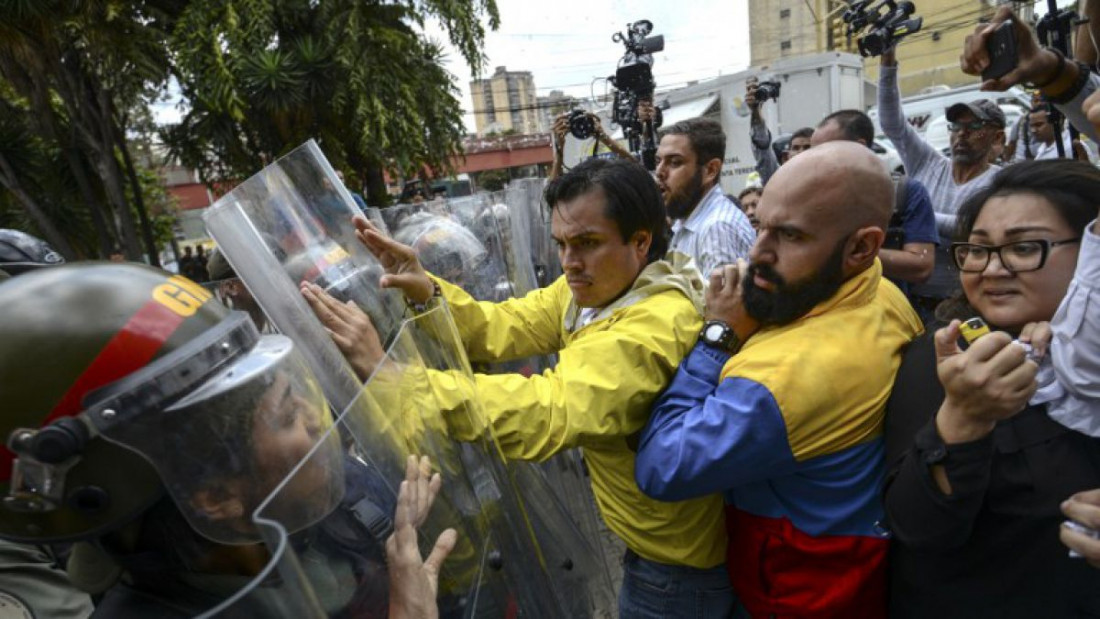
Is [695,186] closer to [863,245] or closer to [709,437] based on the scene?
[863,245]

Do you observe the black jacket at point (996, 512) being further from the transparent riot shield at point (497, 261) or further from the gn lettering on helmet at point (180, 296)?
the gn lettering on helmet at point (180, 296)

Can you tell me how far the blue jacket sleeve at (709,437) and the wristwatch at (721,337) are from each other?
0.02m

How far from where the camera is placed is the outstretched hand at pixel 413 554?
969 millimetres

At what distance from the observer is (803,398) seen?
1.17m

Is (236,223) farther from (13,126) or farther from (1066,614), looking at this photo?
(13,126)

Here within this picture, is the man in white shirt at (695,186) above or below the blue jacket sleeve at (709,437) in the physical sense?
above

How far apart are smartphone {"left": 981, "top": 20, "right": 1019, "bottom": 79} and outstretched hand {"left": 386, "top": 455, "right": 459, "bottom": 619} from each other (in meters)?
1.89

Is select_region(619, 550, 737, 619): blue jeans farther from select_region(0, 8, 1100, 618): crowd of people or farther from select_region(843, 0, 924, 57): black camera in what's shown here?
select_region(843, 0, 924, 57): black camera

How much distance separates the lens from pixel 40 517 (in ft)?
3.04

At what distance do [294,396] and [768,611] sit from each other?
1.17 meters

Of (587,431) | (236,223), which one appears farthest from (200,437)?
(587,431)

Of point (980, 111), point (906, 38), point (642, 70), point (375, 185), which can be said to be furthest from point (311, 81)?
point (906, 38)

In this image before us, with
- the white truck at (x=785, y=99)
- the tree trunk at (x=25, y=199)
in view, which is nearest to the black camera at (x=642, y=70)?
the white truck at (x=785, y=99)

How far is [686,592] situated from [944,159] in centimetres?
354
